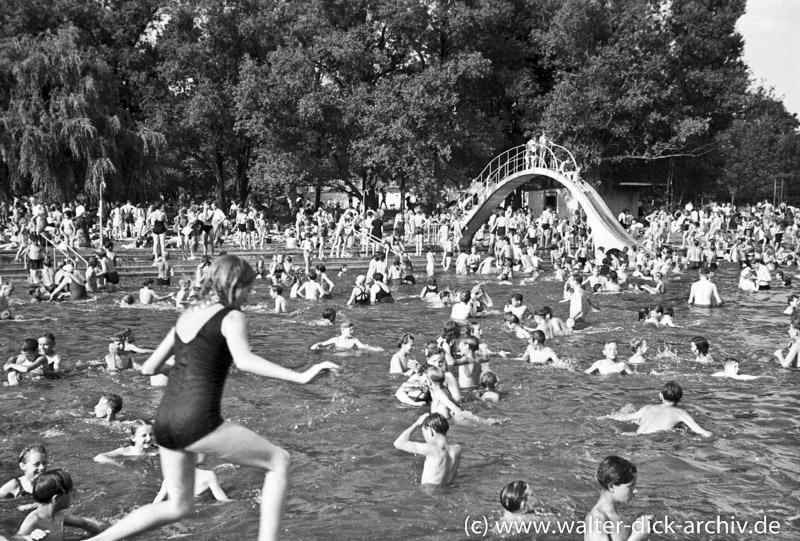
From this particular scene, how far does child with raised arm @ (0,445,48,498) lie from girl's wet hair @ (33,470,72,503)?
1123mm

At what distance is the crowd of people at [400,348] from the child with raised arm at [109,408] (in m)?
0.02

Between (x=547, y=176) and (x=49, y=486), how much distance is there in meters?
35.2

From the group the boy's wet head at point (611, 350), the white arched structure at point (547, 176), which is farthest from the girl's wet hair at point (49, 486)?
the white arched structure at point (547, 176)

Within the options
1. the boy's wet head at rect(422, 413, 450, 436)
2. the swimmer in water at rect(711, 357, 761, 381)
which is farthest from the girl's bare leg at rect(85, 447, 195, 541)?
the swimmer in water at rect(711, 357, 761, 381)

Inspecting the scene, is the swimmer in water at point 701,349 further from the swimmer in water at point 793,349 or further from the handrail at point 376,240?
the handrail at point 376,240

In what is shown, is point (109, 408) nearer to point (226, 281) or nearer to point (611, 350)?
point (226, 281)

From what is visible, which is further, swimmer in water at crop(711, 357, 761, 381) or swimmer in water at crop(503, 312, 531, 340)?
swimmer in water at crop(503, 312, 531, 340)

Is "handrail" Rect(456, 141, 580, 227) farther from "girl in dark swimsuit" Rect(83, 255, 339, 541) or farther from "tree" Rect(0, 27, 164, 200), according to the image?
"girl in dark swimsuit" Rect(83, 255, 339, 541)

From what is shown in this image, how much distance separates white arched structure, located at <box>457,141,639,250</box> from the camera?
34.5 meters

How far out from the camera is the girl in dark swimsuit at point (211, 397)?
414cm

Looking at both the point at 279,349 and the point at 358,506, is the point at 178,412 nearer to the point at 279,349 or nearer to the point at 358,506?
the point at 358,506

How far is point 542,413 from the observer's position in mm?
11641

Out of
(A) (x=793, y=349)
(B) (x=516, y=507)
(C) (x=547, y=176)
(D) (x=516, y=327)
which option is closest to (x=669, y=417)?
(B) (x=516, y=507)

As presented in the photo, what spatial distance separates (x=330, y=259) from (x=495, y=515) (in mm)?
24704
